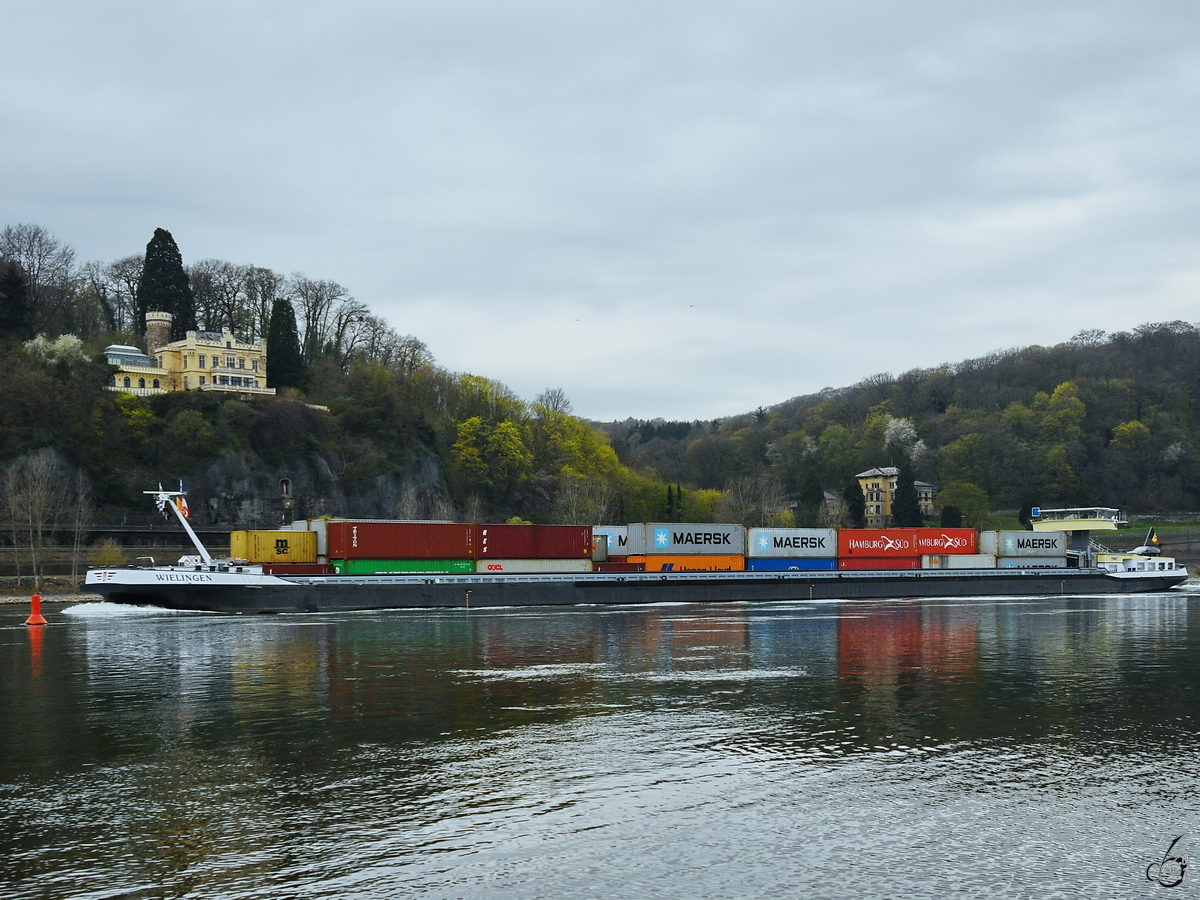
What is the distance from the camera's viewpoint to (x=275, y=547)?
56.7m

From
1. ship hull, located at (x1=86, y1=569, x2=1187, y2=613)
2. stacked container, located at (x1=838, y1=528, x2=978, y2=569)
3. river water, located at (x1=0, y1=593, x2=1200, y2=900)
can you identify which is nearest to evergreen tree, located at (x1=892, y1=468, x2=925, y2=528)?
ship hull, located at (x1=86, y1=569, x2=1187, y2=613)

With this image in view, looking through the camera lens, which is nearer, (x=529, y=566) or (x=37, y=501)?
(x=529, y=566)

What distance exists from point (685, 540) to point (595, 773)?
4805 centimetres

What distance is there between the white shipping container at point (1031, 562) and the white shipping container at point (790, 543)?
13666mm

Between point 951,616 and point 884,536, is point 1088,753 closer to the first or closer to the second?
point 951,616

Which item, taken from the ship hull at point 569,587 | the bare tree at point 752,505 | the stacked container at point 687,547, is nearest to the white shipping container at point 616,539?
the stacked container at point 687,547

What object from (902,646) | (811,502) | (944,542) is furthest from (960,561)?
(811,502)

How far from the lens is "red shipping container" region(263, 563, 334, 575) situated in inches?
2163

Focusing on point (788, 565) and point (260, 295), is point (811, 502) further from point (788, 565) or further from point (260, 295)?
point (260, 295)

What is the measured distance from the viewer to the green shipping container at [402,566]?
56.8 m

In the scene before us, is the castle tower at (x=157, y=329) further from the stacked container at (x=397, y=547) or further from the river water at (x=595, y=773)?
the river water at (x=595, y=773)

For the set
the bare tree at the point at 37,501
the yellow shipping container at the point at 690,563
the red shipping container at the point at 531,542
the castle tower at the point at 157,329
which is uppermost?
the castle tower at the point at 157,329

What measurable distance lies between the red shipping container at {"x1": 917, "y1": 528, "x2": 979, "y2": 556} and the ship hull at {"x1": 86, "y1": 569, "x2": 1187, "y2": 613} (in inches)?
64.9

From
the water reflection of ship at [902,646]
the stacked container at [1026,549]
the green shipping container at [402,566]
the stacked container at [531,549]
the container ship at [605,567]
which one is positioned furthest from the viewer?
the stacked container at [1026,549]
